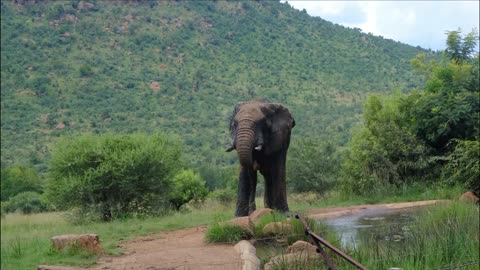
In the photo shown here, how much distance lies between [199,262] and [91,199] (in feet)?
33.7

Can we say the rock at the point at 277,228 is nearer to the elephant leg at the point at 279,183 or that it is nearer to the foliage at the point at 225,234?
the foliage at the point at 225,234

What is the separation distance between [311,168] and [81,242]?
533 inches

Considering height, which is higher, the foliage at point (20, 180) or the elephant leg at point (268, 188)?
the elephant leg at point (268, 188)

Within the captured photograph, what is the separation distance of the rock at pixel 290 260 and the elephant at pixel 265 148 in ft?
12.7

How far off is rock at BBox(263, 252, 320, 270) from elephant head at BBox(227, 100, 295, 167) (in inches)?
137

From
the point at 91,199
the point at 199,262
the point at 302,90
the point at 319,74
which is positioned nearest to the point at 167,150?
the point at 91,199

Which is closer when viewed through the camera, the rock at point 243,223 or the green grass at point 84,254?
the green grass at point 84,254

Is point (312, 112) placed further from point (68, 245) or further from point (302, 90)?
point (68, 245)

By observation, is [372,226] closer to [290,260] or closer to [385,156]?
[290,260]

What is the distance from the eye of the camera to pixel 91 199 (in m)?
18.2

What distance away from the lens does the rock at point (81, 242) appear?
10.0 meters

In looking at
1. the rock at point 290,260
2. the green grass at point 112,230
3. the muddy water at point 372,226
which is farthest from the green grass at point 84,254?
the rock at point 290,260

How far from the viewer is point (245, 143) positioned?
36.2 feet

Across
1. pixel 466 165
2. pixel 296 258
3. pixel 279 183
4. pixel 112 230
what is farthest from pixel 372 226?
pixel 466 165
